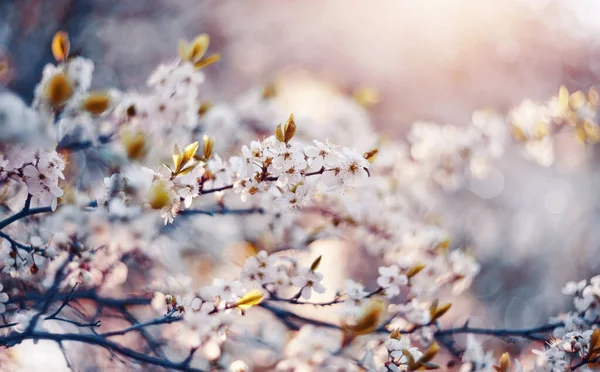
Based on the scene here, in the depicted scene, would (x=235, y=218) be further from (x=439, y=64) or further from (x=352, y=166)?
(x=439, y=64)

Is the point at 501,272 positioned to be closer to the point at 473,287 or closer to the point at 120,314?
the point at 473,287

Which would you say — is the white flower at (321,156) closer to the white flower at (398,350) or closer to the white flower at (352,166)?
the white flower at (352,166)

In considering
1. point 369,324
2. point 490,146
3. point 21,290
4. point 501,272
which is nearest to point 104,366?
point 21,290

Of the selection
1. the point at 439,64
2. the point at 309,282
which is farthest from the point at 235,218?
the point at 439,64

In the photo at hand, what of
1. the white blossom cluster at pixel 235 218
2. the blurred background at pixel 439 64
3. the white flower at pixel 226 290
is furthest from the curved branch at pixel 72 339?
the blurred background at pixel 439 64

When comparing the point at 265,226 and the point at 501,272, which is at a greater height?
the point at 501,272

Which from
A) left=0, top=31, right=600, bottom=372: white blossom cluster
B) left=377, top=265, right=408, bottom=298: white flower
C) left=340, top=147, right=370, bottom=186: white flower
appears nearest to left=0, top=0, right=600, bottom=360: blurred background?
left=0, top=31, right=600, bottom=372: white blossom cluster
